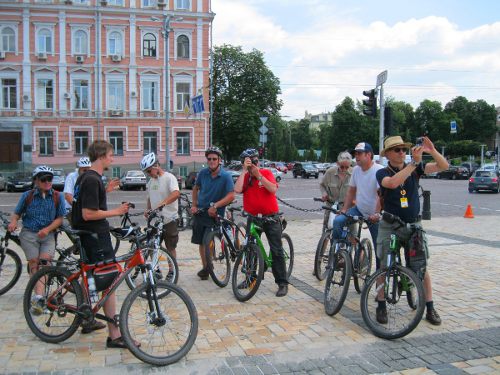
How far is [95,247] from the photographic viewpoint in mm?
4910

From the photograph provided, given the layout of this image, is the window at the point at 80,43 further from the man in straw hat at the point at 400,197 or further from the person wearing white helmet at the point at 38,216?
the man in straw hat at the point at 400,197

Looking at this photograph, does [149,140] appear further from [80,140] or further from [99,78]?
[99,78]

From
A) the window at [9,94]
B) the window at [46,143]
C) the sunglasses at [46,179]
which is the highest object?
the window at [9,94]

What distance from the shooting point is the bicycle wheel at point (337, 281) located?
5910 millimetres

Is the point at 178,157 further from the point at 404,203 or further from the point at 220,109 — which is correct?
the point at 404,203

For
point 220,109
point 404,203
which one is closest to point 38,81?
point 220,109

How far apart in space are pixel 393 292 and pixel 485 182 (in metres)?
28.5

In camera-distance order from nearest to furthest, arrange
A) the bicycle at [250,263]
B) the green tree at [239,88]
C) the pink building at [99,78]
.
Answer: the bicycle at [250,263]
the pink building at [99,78]
the green tree at [239,88]

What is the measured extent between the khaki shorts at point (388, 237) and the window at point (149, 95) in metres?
37.3

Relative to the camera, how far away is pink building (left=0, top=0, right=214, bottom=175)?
39.2 metres

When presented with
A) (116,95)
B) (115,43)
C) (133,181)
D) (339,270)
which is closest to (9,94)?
(116,95)

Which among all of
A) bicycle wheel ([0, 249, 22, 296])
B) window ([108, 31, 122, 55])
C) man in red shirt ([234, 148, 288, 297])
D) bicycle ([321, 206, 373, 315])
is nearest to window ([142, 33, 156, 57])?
window ([108, 31, 122, 55])

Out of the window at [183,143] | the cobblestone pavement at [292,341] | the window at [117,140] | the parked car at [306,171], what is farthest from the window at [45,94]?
the cobblestone pavement at [292,341]

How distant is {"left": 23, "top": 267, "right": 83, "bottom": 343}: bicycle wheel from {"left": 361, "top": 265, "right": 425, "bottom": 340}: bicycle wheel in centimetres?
286
